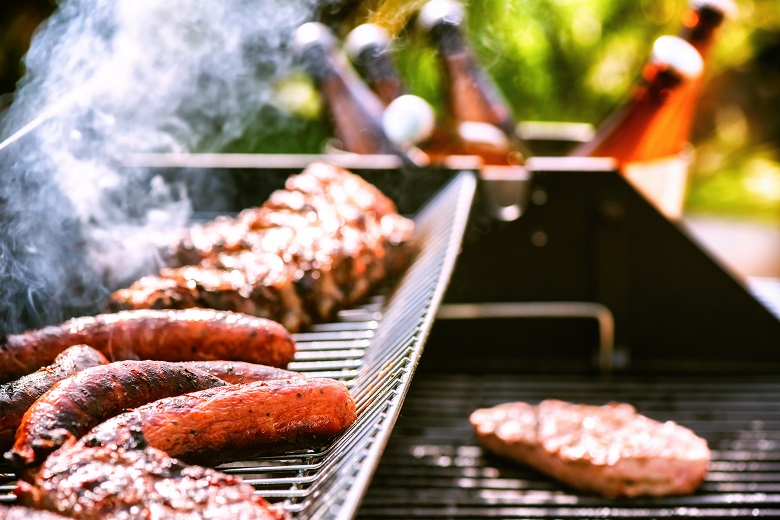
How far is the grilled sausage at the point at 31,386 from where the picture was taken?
191 cm

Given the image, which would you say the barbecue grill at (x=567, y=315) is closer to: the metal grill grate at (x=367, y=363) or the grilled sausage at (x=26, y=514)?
the metal grill grate at (x=367, y=363)

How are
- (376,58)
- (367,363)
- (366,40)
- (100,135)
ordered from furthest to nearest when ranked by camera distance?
(376,58), (366,40), (100,135), (367,363)

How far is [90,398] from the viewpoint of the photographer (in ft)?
5.80

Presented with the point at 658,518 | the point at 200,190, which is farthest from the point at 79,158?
the point at 658,518

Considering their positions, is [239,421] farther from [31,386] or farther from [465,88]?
[465,88]

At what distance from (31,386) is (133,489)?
25.6 inches

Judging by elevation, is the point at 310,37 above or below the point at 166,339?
above

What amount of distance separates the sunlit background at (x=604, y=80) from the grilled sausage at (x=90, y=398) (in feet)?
22.4

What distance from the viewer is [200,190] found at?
4.30 meters

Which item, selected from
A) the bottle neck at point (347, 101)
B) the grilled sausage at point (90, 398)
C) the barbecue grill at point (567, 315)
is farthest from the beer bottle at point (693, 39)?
the grilled sausage at point (90, 398)

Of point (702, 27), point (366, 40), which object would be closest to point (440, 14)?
point (366, 40)

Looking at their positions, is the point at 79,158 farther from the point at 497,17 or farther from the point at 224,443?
the point at 497,17

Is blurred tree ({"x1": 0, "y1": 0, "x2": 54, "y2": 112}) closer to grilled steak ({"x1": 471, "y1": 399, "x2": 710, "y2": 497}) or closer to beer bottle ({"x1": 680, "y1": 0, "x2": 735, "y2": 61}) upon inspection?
beer bottle ({"x1": 680, "y1": 0, "x2": 735, "y2": 61})

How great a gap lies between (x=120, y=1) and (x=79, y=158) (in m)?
0.93
